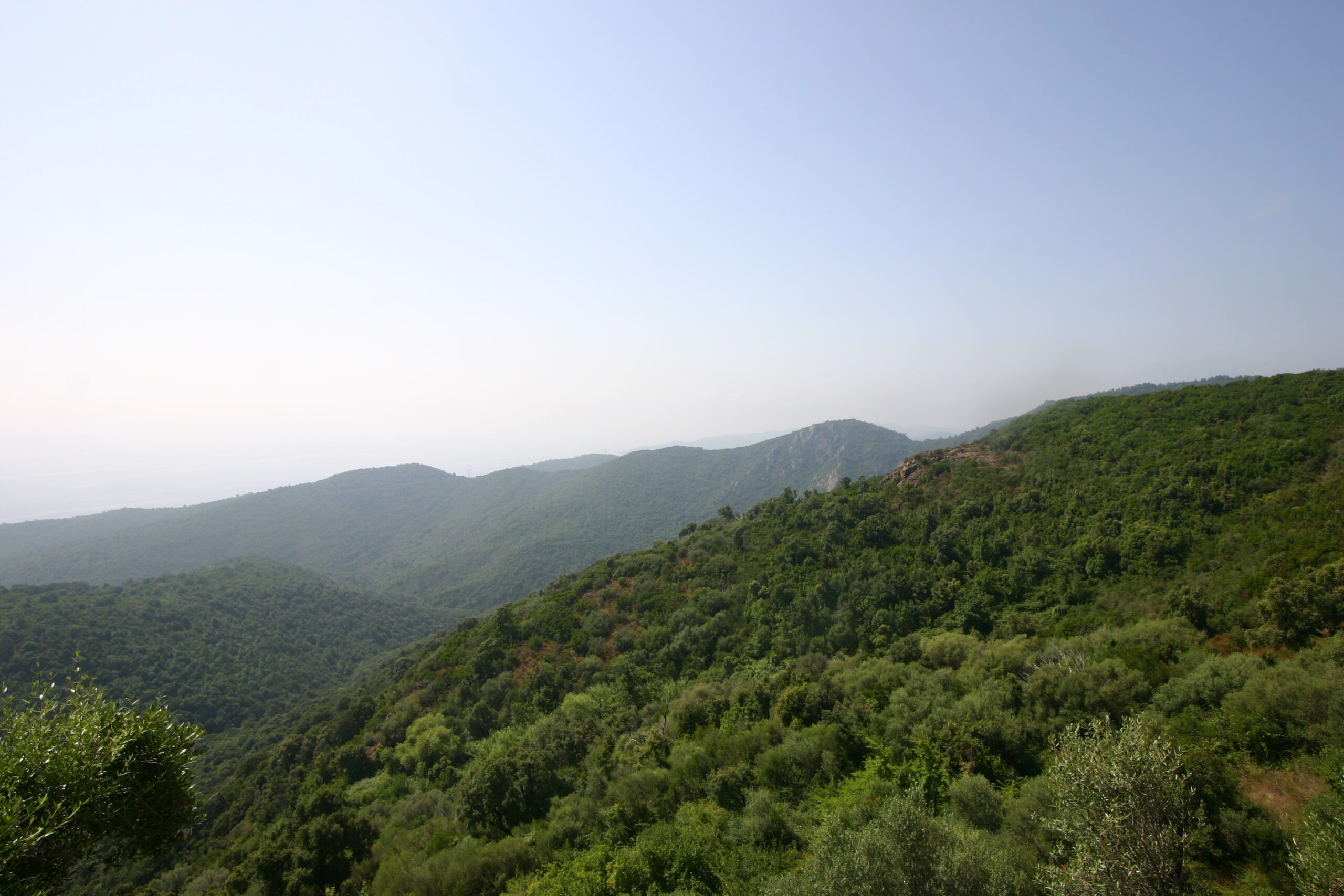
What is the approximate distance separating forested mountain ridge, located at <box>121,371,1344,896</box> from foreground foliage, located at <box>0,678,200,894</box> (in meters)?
7.86

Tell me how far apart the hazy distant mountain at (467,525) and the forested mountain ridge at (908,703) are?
276 feet

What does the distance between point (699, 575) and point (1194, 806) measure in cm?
3925

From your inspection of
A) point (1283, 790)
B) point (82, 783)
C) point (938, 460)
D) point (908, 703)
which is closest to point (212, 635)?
point (82, 783)

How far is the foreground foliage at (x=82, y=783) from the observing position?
922 cm

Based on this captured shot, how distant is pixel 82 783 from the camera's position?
10.4m

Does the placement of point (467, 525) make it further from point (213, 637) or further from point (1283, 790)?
point (1283, 790)

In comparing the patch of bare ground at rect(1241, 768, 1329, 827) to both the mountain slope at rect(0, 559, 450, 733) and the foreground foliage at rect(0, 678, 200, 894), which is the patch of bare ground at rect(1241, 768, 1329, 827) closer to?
the foreground foliage at rect(0, 678, 200, 894)

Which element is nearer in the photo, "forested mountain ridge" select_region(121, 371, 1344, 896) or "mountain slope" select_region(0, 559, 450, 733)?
"forested mountain ridge" select_region(121, 371, 1344, 896)

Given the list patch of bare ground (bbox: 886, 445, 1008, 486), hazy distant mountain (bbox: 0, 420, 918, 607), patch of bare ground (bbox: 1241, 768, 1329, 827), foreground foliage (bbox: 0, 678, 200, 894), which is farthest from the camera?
hazy distant mountain (bbox: 0, 420, 918, 607)

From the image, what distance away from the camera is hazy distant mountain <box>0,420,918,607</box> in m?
133

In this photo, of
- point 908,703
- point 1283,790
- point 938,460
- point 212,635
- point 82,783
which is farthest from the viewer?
point 212,635

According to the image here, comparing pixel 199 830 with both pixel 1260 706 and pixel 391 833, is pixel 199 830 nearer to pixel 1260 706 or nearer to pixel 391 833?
pixel 391 833

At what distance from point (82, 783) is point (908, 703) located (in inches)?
988

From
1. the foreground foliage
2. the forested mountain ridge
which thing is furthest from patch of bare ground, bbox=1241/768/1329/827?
the foreground foliage
